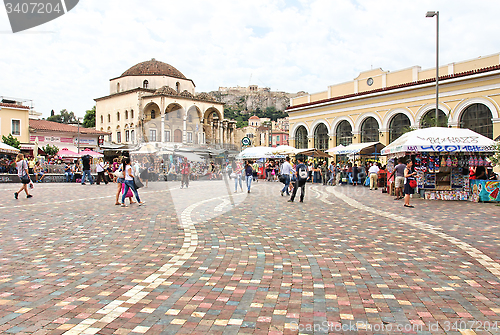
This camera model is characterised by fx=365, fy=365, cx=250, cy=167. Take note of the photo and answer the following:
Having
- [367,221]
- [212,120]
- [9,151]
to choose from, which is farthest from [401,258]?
[212,120]

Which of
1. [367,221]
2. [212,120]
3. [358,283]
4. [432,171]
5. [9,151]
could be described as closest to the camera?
[358,283]

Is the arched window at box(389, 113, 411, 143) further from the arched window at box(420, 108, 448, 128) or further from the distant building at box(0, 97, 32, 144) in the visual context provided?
the distant building at box(0, 97, 32, 144)

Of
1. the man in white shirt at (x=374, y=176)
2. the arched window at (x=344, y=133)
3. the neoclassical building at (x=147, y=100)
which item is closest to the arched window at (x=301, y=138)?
the arched window at (x=344, y=133)

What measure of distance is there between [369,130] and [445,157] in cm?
1831

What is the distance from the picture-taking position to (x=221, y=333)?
3.22 meters

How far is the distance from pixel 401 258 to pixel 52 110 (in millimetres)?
115660

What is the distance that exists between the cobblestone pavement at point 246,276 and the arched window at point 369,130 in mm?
24229

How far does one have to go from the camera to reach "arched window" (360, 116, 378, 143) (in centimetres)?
3241

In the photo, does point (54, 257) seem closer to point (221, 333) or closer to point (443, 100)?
point (221, 333)

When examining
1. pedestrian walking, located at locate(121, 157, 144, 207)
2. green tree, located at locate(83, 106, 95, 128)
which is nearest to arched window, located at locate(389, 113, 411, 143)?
pedestrian walking, located at locate(121, 157, 144, 207)

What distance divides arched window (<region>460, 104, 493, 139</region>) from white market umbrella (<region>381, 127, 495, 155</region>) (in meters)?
11.9

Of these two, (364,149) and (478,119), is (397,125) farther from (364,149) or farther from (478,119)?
(364,149)

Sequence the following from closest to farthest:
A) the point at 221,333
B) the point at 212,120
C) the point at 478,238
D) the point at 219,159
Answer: the point at 221,333
the point at 478,238
the point at 219,159
the point at 212,120

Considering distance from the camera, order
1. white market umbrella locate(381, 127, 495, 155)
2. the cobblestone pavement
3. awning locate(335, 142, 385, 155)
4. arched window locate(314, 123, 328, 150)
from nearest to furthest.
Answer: the cobblestone pavement → white market umbrella locate(381, 127, 495, 155) → awning locate(335, 142, 385, 155) → arched window locate(314, 123, 328, 150)
